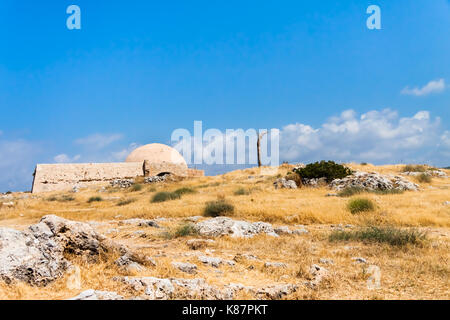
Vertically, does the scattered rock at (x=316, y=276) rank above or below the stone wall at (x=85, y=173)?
below

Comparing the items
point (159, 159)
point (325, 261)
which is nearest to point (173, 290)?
point (325, 261)

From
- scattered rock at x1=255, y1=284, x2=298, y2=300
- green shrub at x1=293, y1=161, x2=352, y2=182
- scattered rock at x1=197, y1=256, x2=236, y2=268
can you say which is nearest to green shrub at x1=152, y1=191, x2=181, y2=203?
green shrub at x1=293, y1=161, x2=352, y2=182

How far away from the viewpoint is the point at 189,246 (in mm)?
6930

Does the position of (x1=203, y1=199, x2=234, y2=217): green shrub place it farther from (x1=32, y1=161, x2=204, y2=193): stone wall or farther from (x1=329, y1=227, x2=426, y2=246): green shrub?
(x1=32, y1=161, x2=204, y2=193): stone wall

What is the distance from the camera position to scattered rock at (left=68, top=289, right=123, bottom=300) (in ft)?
10.4

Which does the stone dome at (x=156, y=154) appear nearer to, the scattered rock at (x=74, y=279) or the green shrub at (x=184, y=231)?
the green shrub at (x=184, y=231)

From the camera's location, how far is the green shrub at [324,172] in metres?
19.3

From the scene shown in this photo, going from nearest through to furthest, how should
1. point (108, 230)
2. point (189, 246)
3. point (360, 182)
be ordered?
point (189, 246)
point (108, 230)
point (360, 182)

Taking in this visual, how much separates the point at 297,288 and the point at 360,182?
1376 cm

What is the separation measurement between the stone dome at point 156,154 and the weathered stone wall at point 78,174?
14.0ft

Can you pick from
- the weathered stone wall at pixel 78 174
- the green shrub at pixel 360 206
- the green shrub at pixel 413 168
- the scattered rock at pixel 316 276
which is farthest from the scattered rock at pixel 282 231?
the weathered stone wall at pixel 78 174

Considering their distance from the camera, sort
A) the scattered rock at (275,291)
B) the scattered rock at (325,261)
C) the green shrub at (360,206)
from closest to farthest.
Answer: the scattered rock at (275,291) < the scattered rock at (325,261) < the green shrub at (360,206)

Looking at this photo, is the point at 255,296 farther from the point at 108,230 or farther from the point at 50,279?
the point at 108,230
